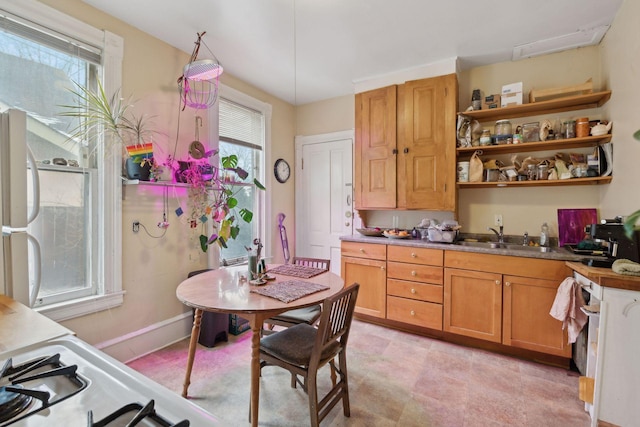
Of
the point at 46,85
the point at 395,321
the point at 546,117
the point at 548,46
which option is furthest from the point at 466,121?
the point at 46,85

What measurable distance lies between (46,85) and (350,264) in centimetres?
294

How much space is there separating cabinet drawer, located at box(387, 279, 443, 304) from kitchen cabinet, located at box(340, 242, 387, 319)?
0.08m

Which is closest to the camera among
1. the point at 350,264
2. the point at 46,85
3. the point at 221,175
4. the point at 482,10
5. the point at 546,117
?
the point at 46,85

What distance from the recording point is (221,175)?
3061mm

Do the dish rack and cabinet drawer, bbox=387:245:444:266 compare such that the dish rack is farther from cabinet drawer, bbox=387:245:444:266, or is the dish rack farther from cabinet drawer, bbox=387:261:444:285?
cabinet drawer, bbox=387:261:444:285

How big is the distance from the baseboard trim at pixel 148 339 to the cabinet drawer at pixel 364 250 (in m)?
1.73

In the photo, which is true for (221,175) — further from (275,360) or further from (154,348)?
(275,360)

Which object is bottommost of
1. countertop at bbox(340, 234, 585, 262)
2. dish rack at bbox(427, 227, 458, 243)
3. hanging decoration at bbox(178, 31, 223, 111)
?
countertop at bbox(340, 234, 585, 262)

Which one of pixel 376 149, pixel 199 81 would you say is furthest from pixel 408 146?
pixel 199 81

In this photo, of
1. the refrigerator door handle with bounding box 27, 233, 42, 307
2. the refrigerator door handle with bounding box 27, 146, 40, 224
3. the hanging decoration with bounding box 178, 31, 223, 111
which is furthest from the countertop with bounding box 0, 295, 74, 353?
the hanging decoration with bounding box 178, 31, 223, 111

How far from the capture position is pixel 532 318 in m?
2.43

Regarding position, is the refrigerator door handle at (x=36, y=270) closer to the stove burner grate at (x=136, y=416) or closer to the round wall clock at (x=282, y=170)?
the stove burner grate at (x=136, y=416)

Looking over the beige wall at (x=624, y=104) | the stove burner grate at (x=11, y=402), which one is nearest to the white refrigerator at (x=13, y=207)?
the stove burner grate at (x=11, y=402)

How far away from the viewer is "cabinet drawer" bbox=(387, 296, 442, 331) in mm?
2818
